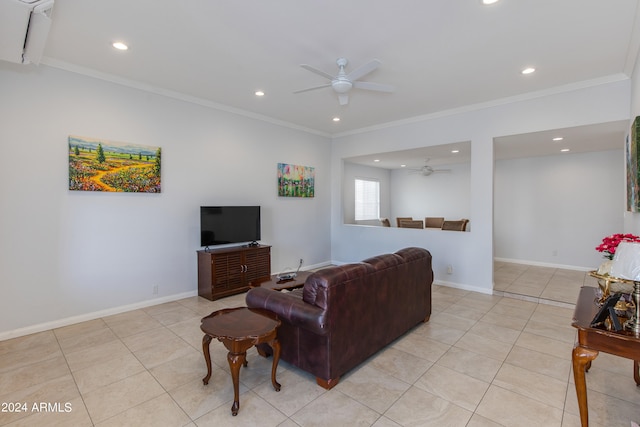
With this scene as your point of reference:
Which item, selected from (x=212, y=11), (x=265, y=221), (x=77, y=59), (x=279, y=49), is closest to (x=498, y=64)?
(x=279, y=49)

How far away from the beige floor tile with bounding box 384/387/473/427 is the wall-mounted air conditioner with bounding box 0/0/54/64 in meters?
3.80

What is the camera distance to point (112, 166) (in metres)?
3.80

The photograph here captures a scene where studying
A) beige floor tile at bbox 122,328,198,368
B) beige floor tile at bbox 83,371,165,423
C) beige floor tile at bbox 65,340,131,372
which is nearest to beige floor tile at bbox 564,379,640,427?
beige floor tile at bbox 83,371,165,423

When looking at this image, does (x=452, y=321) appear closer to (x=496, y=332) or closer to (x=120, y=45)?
(x=496, y=332)

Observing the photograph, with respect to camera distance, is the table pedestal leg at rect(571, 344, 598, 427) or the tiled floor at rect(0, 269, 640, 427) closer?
the table pedestal leg at rect(571, 344, 598, 427)

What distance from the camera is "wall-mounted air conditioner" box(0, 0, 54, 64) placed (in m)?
2.23

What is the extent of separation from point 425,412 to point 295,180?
4.62 meters

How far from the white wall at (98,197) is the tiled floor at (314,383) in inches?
20.2

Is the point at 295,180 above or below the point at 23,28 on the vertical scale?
below

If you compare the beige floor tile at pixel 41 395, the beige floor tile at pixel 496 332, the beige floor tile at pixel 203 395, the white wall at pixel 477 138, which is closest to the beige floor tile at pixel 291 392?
the beige floor tile at pixel 203 395

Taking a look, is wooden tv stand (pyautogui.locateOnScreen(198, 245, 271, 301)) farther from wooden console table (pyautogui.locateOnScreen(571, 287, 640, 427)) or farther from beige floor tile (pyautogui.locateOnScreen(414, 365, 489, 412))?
wooden console table (pyautogui.locateOnScreen(571, 287, 640, 427))

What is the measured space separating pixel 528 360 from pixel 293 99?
13.7ft

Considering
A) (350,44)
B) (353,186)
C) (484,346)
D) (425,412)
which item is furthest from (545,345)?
(353,186)

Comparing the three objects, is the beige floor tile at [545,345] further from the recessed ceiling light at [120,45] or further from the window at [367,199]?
the window at [367,199]
